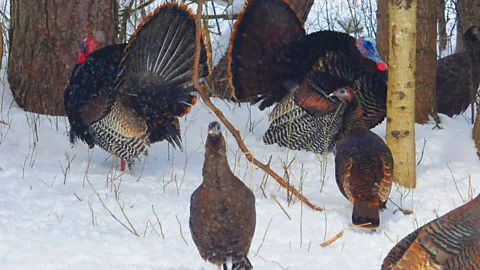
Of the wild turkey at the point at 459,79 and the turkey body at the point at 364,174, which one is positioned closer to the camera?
the turkey body at the point at 364,174

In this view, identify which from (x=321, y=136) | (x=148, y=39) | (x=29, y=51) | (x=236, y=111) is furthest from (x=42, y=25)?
(x=321, y=136)

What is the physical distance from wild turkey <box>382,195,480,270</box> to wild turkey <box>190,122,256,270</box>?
89 cm

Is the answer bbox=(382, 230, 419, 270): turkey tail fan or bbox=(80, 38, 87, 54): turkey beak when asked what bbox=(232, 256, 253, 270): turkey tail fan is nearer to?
bbox=(382, 230, 419, 270): turkey tail fan

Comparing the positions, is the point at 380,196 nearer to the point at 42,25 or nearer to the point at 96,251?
the point at 96,251

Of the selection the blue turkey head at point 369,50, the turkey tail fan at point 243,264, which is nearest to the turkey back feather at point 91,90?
the blue turkey head at point 369,50

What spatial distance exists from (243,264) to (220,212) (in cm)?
34

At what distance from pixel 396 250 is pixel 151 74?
3235 millimetres

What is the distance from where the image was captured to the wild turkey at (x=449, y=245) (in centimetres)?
314

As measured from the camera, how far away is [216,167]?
3840mm

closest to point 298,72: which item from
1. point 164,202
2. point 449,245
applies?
point 164,202

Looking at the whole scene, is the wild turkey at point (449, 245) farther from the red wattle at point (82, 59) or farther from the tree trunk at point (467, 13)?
the tree trunk at point (467, 13)

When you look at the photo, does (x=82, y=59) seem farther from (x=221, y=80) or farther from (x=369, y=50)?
(x=369, y=50)

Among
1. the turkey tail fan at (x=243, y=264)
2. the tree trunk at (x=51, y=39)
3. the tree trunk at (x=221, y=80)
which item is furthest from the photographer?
the tree trunk at (x=221, y=80)

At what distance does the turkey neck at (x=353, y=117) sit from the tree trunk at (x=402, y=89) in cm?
40
